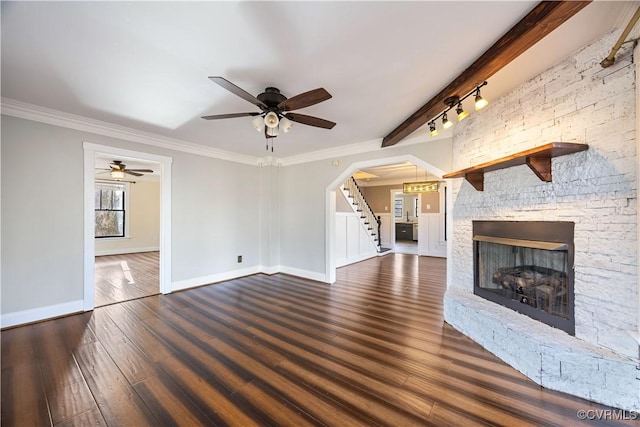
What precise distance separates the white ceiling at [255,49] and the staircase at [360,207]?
415 cm

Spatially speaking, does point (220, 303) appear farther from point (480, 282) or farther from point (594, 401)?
point (594, 401)

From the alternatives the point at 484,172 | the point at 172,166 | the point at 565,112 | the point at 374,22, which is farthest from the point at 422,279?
the point at 172,166

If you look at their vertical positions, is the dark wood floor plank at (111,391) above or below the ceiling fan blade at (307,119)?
below

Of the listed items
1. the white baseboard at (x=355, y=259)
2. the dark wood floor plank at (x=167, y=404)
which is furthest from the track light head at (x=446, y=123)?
the white baseboard at (x=355, y=259)

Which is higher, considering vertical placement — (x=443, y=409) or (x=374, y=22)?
(x=374, y=22)

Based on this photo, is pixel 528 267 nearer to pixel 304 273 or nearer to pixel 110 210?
pixel 304 273

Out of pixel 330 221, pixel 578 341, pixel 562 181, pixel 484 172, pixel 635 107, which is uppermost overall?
pixel 635 107

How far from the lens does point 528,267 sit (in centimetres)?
256

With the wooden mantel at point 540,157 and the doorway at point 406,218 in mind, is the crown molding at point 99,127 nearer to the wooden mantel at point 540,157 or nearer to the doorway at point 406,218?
the wooden mantel at point 540,157

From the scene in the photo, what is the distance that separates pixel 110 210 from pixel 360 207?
829 centimetres

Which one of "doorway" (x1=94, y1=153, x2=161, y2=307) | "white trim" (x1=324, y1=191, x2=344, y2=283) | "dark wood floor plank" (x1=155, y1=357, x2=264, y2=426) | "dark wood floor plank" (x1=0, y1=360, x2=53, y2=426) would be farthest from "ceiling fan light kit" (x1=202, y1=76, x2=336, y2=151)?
"doorway" (x1=94, y1=153, x2=161, y2=307)

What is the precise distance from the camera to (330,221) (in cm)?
485

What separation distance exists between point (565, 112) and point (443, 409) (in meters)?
2.57

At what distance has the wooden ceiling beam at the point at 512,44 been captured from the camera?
143 cm
